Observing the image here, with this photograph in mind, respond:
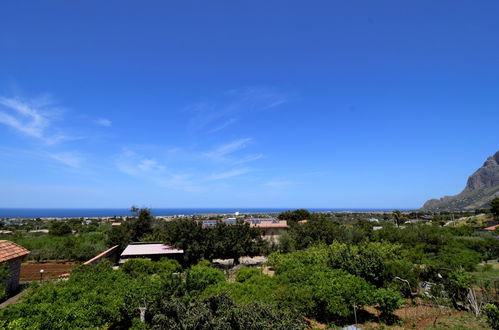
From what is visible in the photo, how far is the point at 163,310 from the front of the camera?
910 centimetres

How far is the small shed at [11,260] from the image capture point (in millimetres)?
16038

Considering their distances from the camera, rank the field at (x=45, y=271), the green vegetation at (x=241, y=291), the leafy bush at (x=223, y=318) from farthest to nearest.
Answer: the field at (x=45, y=271)
the green vegetation at (x=241, y=291)
the leafy bush at (x=223, y=318)

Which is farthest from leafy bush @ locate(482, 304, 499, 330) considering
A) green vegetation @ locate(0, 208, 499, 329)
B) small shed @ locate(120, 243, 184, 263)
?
small shed @ locate(120, 243, 184, 263)

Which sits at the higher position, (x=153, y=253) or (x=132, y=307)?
(x=132, y=307)

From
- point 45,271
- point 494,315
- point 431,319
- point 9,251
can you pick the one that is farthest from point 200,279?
point 45,271

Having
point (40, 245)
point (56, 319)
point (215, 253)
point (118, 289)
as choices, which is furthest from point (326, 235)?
point (40, 245)

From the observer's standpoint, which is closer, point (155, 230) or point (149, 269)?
point (149, 269)

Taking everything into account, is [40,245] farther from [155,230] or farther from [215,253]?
[215,253]

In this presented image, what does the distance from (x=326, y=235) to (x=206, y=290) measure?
2131 centimetres

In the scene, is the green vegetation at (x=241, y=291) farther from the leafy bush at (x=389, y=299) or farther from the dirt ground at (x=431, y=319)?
the dirt ground at (x=431, y=319)

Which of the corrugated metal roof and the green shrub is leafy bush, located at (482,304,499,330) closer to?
the green shrub

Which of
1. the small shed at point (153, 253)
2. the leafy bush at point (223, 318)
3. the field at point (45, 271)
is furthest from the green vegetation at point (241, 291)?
the field at point (45, 271)

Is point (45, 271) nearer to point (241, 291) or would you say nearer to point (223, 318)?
point (241, 291)

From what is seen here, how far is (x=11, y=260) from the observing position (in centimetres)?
1650
